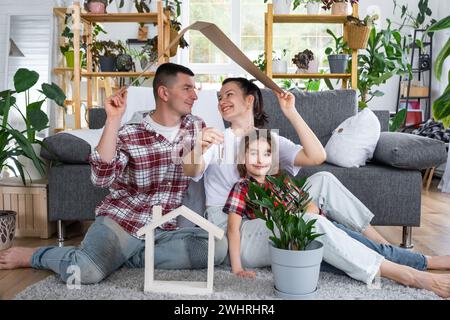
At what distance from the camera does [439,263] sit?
1691 mm

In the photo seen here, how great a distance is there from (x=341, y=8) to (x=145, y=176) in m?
2.23

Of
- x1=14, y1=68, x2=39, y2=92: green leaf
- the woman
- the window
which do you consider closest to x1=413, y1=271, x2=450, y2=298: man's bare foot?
the woman

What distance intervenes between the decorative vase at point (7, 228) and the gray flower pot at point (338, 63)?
91.2 inches

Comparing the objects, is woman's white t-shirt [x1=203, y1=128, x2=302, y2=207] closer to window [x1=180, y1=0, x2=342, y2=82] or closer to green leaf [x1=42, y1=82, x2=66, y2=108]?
green leaf [x1=42, y1=82, x2=66, y2=108]

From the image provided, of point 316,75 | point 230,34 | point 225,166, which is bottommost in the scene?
point 225,166

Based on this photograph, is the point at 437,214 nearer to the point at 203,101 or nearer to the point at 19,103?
the point at 203,101

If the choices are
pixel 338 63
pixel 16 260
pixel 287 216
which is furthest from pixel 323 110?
pixel 16 260

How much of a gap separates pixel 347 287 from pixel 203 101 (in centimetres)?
124

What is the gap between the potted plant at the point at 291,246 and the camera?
130cm

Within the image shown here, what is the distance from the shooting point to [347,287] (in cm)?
148

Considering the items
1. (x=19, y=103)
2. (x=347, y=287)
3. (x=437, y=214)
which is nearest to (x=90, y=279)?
(x=347, y=287)

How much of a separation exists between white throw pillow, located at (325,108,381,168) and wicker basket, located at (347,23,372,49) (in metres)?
1.07

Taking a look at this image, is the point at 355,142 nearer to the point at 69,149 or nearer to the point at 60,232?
the point at 69,149

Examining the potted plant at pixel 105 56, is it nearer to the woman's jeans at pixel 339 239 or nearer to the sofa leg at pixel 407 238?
the woman's jeans at pixel 339 239
